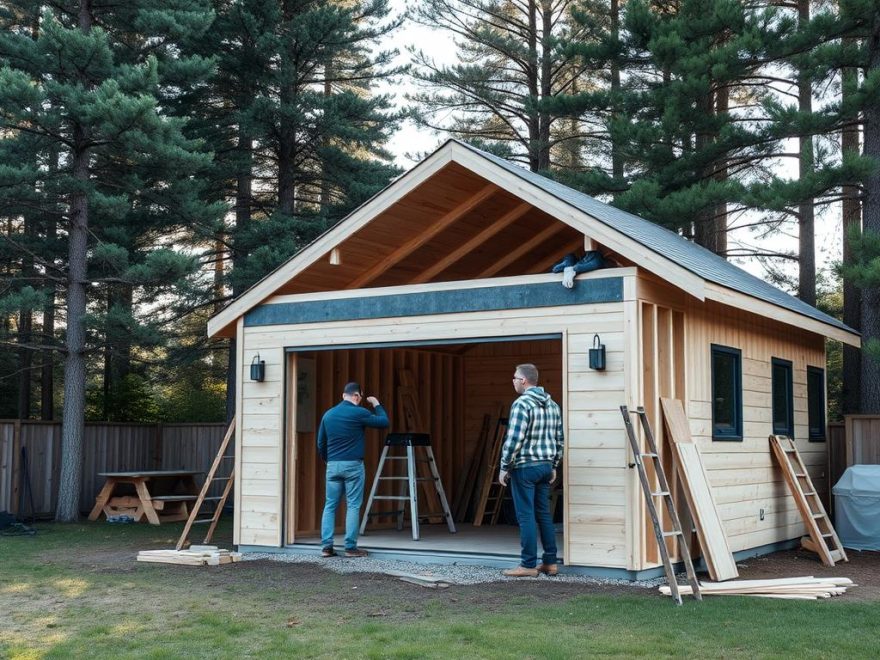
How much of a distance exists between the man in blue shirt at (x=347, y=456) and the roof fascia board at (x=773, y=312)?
3.51 meters

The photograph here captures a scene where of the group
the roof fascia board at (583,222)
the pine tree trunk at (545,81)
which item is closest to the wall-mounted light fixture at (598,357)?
the roof fascia board at (583,222)

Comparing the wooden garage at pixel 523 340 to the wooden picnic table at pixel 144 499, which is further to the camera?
the wooden picnic table at pixel 144 499

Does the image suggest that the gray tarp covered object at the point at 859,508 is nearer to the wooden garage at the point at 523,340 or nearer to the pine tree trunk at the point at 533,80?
the wooden garage at the point at 523,340

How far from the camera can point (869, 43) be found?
1612cm

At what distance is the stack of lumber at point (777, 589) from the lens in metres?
8.38

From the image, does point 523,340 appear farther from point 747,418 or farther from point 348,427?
point 747,418

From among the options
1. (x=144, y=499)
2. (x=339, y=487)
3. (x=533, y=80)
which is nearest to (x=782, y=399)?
(x=339, y=487)

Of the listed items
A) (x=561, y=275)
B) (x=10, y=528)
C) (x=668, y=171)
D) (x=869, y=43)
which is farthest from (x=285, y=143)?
(x=561, y=275)

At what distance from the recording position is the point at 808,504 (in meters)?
11.7

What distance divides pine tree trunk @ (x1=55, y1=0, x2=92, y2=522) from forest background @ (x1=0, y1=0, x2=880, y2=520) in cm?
5

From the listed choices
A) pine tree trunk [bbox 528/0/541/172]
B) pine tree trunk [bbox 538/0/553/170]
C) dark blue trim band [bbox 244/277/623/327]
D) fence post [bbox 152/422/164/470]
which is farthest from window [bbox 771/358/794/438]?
fence post [bbox 152/422/164/470]

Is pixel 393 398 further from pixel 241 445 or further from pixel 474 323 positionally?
pixel 474 323

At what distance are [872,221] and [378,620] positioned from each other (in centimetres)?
1156

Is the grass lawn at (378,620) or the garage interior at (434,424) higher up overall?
the garage interior at (434,424)
